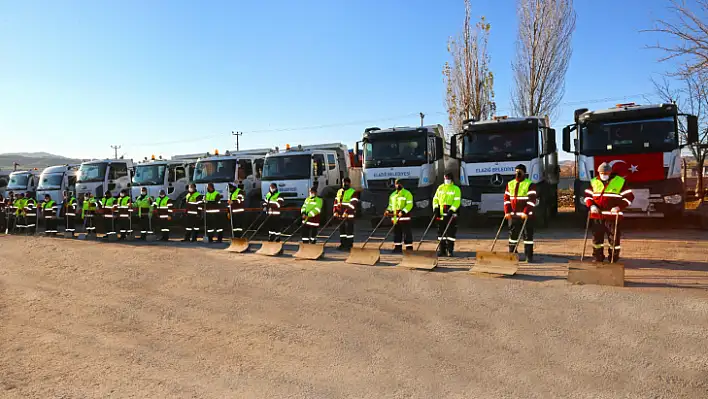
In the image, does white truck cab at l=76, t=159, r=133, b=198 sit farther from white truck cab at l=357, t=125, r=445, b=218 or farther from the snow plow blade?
the snow plow blade

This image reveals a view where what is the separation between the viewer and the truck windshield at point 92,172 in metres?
17.6

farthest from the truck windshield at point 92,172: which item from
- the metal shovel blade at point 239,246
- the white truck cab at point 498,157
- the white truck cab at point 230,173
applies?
the white truck cab at point 498,157

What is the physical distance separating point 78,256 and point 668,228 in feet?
48.0

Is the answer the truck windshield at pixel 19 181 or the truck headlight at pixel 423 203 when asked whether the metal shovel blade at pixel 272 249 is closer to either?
the truck headlight at pixel 423 203

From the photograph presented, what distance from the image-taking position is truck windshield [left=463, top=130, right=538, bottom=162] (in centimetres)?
1222

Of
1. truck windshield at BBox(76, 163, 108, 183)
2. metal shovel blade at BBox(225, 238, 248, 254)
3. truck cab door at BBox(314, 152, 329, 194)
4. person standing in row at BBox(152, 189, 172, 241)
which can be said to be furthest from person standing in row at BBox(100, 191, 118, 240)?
truck cab door at BBox(314, 152, 329, 194)

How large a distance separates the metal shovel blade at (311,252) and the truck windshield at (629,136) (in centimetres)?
691

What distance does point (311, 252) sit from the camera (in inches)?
384

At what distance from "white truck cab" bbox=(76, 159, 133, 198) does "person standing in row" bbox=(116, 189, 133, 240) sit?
335 centimetres

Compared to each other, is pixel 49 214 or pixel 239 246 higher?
pixel 49 214

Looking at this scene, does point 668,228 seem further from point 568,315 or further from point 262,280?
point 262,280

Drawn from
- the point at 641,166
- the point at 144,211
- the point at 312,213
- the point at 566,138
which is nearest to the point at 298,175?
the point at 312,213

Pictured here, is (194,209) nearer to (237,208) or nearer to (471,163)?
(237,208)

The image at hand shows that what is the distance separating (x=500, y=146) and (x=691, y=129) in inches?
162
